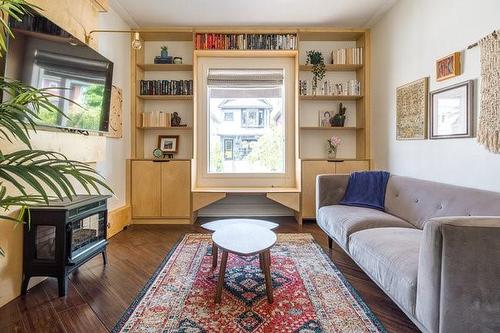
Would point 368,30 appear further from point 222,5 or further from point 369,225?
point 369,225

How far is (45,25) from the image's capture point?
2.09 metres

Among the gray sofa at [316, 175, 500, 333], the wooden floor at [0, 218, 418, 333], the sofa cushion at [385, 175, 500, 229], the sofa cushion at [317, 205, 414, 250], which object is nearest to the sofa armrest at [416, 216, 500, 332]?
the gray sofa at [316, 175, 500, 333]

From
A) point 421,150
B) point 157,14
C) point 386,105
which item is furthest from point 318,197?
A: point 157,14

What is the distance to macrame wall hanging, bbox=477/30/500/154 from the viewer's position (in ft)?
6.62

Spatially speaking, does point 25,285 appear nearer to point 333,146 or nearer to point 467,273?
point 467,273

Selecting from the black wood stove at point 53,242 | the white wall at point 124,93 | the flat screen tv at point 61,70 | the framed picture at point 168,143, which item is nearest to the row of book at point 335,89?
the framed picture at point 168,143

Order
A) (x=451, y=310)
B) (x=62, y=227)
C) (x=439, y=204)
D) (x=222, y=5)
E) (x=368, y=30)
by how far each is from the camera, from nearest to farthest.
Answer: (x=451, y=310), (x=62, y=227), (x=439, y=204), (x=222, y=5), (x=368, y=30)

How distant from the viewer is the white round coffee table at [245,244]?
6.20 feet

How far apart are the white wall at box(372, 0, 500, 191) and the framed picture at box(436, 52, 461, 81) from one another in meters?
0.05

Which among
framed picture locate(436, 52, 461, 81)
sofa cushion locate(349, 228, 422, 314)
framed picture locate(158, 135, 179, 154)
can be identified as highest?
framed picture locate(436, 52, 461, 81)

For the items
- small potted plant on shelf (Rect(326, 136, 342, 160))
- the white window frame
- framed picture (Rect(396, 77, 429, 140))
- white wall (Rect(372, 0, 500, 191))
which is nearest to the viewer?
white wall (Rect(372, 0, 500, 191))

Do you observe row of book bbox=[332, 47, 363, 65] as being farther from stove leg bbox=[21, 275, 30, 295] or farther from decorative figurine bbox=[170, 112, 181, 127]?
stove leg bbox=[21, 275, 30, 295]

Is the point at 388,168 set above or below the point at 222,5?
below

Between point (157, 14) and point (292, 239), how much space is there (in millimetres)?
3206
